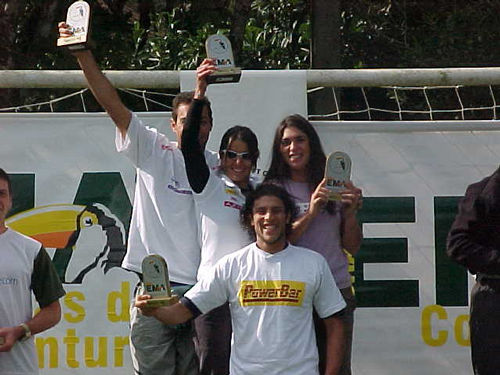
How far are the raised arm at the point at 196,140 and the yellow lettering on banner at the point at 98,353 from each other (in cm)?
155

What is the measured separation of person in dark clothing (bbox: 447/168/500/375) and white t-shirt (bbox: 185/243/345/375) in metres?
0.56

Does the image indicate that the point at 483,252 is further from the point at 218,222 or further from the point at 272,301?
the point at 218,222

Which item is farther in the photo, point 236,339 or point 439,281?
point 439,281

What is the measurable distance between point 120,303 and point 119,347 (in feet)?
0.78

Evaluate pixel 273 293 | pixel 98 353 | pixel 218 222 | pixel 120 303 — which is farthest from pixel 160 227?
pixel 98 353

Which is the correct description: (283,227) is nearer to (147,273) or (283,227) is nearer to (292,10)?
(147,273)

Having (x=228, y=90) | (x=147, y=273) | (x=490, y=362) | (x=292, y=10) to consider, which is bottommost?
(x=490, y=362)

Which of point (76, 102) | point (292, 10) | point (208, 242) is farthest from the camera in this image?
point (292, 10)

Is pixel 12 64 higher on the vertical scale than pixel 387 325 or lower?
higher

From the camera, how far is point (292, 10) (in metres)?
12.4

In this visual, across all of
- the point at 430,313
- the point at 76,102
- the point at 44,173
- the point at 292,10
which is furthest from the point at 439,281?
the point at 292,10

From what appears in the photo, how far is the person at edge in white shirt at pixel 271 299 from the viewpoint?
4719 millimetres

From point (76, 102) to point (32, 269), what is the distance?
604 centimetres

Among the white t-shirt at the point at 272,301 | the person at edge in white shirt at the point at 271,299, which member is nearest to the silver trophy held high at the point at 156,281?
the person at edge in white shirt at the point at 271,299
